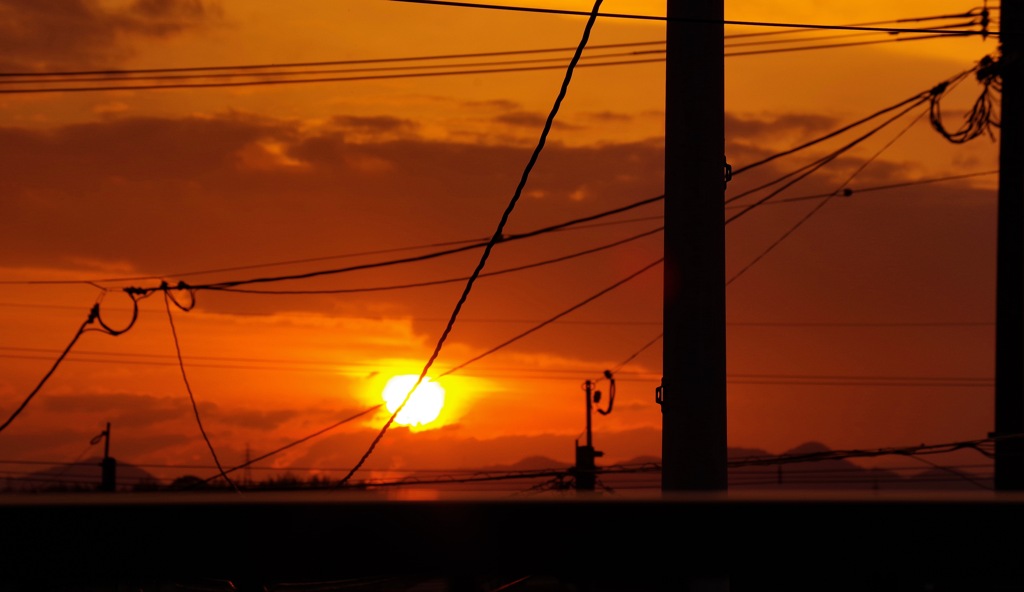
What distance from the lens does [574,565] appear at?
2.44 m

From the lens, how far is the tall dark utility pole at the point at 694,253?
7926mm

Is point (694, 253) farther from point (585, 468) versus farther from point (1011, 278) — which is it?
point (585, 468)

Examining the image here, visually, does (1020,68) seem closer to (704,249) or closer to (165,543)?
(704,249)

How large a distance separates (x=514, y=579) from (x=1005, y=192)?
44.5 ft

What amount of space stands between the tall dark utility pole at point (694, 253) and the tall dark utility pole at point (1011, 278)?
7.58 metres

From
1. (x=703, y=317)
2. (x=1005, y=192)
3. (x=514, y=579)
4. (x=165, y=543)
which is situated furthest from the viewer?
(x=1005, y=192)

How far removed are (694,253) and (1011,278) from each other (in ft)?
27.0

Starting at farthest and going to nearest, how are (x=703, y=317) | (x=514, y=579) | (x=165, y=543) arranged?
1. (x=703, y=317)
2. (x=514, y=579)
3. (x=165, y=543)

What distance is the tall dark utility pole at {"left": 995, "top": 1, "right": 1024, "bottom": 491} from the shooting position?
47.1 feet

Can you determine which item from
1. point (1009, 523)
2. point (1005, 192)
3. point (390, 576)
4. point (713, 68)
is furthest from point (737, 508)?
point (1005, 192)

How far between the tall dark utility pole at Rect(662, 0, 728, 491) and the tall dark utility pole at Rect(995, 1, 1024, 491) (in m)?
7.58

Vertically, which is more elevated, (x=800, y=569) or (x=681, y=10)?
(x=681, y=10)

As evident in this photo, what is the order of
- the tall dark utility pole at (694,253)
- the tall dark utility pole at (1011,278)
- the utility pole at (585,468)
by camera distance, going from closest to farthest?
the tall dark utility pole at (694,253) < the tall dark utility pole at (1011,278) < the utility pole at (585,468)

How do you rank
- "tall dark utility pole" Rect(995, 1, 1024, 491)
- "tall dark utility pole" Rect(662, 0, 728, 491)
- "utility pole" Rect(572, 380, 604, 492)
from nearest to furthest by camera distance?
1. "tall dark utility pole" Rect(662, 0, 728, 491)
2. "tall dark utility pole" Rect(995, 1, 1024, 491)
3. "utility pole" Rect(572, 380, 604, 492)
